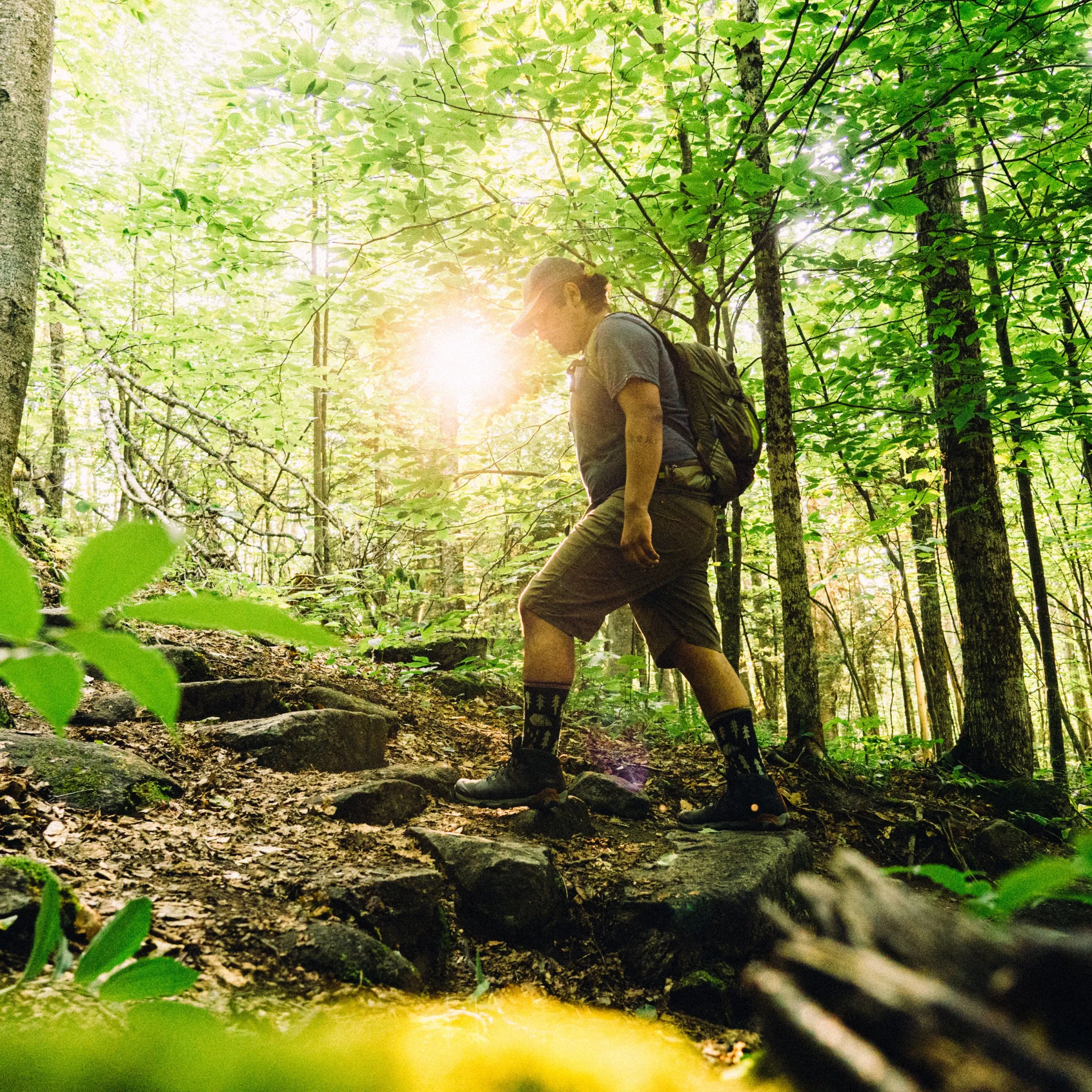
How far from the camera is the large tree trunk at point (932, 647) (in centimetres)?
792

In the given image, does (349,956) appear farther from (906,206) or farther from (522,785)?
(906,206)

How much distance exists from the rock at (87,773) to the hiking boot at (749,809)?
237 centimetres

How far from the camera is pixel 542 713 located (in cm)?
294

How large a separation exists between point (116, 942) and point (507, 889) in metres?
1.69

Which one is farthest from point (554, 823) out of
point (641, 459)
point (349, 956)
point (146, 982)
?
point (146, 982)

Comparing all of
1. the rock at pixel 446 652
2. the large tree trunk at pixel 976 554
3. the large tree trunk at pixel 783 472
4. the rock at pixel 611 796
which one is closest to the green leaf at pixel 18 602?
the rock at pixel 611 796

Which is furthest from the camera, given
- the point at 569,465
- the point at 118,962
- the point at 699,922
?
the point at 569,465

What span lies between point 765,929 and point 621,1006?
58cm

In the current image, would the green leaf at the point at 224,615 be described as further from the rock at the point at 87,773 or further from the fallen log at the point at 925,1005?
the rock at the point at 87,773

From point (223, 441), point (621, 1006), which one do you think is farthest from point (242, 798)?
point (223, 441)

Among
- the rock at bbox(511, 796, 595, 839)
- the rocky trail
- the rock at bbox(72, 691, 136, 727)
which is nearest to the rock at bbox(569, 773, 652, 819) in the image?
the rocky trail

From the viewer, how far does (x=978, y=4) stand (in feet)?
11.2

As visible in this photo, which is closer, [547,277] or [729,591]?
[547,277]

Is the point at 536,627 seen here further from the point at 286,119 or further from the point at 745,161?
the point at 286,119
